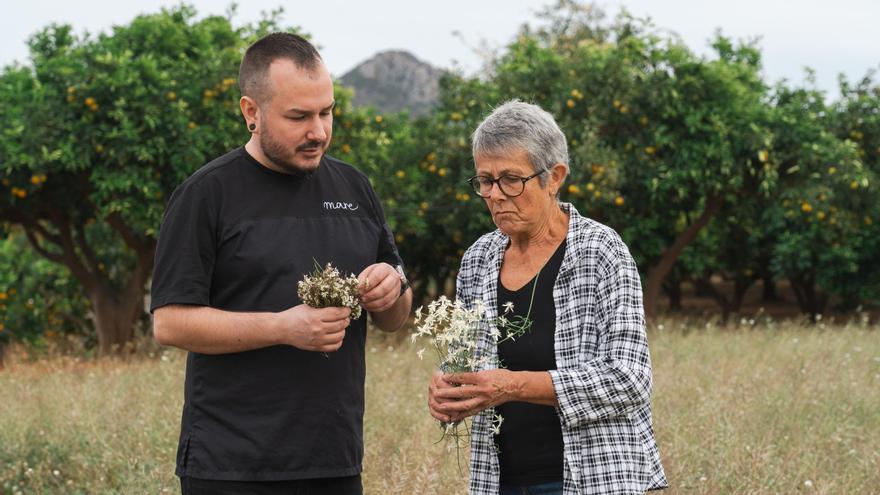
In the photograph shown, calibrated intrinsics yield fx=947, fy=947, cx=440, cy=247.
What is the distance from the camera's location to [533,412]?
9.21 feet

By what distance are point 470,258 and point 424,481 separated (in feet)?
5.90

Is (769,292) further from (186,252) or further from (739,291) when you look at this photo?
(186,252)

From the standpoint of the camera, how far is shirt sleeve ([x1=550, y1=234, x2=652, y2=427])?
2.60 metres

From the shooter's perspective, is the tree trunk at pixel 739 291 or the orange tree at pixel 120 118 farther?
the tree trunk at pixel 739 291

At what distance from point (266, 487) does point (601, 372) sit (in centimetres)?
103

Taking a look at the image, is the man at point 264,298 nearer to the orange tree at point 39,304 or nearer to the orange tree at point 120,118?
the orange tree at point 120,118

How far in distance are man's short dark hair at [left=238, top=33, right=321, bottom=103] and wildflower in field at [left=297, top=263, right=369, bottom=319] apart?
597 millimetres

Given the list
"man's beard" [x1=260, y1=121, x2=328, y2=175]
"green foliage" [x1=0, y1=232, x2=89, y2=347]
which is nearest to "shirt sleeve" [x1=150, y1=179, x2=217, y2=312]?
"man's beard" [x1=260, y1=121, x2=328, y2=175]

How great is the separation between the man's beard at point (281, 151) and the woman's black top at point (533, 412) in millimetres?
736

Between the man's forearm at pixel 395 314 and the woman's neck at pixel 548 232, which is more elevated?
the woman's neck at pixel 548 232

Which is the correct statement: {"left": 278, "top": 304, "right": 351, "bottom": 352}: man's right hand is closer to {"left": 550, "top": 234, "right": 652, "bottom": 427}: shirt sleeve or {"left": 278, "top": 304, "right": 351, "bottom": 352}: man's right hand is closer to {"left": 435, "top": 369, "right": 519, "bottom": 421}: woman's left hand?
{"left": 435, "top": 369, "right": 519, "bottom": 421}: woman's left hand

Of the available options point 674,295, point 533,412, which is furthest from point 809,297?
point 533,412

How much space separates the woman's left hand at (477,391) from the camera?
2578mm

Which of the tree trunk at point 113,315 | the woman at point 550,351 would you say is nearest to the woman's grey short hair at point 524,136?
the woman at point 550,351
